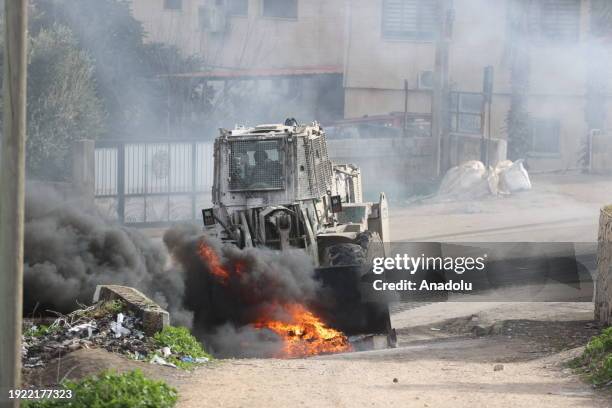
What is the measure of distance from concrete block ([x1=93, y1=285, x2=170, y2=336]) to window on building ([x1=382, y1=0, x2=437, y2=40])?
2906 centimetres

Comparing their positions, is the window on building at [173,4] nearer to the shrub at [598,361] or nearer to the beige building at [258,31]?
the beige building at [258,31]

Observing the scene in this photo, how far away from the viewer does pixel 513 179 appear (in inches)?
1256

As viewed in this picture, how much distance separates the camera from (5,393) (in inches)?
351

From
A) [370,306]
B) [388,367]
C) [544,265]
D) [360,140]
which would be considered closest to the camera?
[388,367]

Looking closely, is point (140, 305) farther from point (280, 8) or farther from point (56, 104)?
point (280, 8)

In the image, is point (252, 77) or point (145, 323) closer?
point (145, 323)

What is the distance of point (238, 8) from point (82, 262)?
89.7 feet

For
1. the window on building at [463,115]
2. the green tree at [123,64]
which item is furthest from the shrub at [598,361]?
the window on building at [463,115]

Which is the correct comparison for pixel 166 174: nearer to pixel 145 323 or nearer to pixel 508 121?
pixel 145 323

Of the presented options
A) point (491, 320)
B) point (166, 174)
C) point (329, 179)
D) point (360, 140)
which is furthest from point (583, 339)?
point (360, 140)

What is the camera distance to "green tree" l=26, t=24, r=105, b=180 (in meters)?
28.8

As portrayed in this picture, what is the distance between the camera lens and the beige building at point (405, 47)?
134 ft

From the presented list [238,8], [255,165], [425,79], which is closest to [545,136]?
[425,79]

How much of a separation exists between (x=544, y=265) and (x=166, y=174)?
10.4 meters
